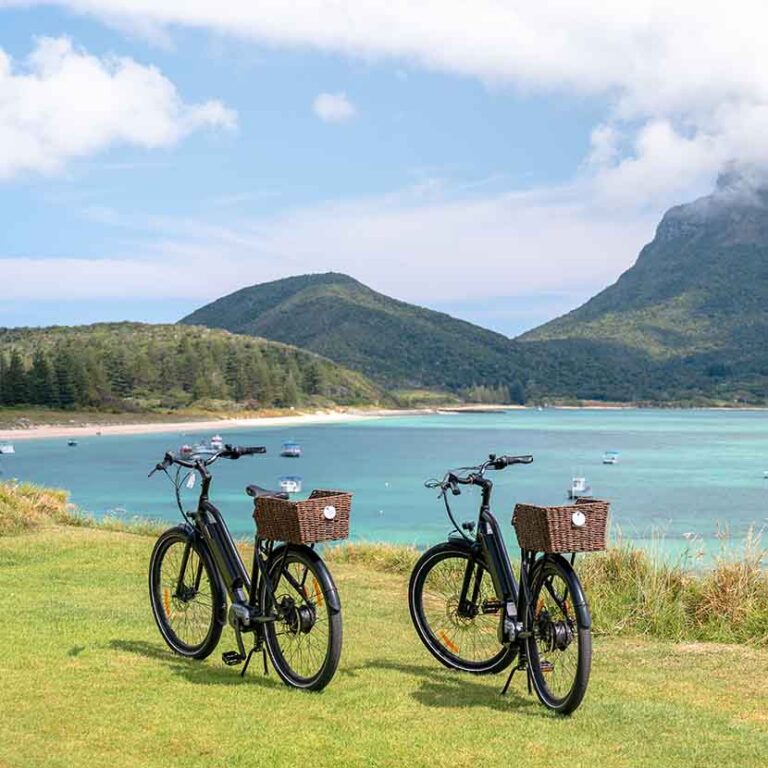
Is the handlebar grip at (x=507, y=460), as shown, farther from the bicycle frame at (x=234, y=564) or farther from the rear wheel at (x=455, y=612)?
the bicycle frame at (x=234, y=564)

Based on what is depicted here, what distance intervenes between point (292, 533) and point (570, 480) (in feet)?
179

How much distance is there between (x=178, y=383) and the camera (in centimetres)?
13338

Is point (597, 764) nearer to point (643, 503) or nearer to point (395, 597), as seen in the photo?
point (395, 597)

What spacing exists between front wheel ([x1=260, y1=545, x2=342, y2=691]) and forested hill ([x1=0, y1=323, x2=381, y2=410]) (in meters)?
108

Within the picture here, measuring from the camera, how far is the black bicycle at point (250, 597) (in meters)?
5.89

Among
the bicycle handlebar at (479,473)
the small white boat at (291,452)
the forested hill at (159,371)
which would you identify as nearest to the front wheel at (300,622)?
the bicycle handlebar at (479,473)

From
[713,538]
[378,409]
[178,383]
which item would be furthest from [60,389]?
Result: [713,538]

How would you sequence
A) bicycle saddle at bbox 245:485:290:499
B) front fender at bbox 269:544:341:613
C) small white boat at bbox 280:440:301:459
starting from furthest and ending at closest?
small white boat at bbox 280:440:301:459, bicycle saddle at bbox 245:485:290:499, front fender at bbox 269:544:341:613

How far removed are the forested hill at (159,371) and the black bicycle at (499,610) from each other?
355 ft

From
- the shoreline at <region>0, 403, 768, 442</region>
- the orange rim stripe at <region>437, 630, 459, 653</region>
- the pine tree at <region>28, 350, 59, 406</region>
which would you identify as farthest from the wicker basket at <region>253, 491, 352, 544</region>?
the pine tree at <region>28, 350, 59, 406</region>

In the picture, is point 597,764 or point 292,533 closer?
point 597,764

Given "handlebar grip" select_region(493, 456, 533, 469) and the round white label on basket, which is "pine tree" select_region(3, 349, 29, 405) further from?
the round white label on basket

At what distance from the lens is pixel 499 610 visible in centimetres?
622

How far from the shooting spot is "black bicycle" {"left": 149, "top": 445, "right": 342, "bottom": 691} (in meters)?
5.89
